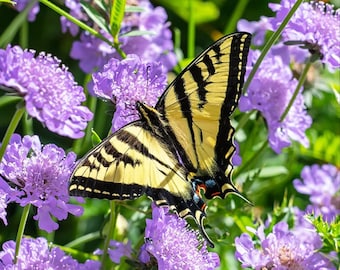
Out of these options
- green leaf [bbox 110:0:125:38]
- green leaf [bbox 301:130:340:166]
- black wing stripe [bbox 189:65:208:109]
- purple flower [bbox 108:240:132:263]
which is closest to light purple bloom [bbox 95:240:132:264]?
purple flower [bbox 108:240:132:263]

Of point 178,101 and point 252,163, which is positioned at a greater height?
point 178,101

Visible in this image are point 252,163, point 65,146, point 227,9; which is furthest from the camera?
point 227,9

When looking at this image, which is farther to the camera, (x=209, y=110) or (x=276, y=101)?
(x=276, y=101)

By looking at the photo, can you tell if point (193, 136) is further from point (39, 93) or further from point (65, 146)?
point (65, 146)

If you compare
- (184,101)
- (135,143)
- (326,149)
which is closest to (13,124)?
(135,143)

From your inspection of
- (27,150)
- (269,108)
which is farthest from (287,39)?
(27,150)

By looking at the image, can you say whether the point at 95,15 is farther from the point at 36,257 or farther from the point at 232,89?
the point at 36,257

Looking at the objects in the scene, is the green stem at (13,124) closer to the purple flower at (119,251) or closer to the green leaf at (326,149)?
the purple flower at (119,251)

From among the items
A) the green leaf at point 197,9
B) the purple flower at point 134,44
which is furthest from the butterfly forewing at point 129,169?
the green leaf at point 197,9
